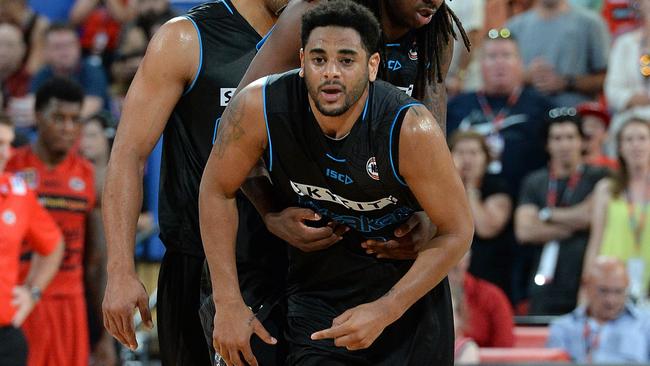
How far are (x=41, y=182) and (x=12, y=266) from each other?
1105mm

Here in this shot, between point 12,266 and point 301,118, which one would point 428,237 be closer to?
point 301,118

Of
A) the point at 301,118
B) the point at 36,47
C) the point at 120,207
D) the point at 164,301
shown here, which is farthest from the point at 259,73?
the point at 36,47

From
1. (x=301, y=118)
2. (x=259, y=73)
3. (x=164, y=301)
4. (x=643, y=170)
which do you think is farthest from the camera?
(x=643, y=170)

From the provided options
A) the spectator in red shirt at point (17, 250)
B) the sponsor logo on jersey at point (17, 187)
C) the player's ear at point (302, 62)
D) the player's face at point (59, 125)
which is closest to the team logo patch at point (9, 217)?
the spectator in red shirt at point (17, 250)

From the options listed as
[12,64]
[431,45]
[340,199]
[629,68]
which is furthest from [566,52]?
[340,199]

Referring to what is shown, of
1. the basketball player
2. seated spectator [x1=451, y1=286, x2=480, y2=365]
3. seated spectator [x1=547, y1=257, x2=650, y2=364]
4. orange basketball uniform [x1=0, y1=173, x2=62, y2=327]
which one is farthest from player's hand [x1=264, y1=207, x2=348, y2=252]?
seated spectator [x1=547, y1=257, x2=650, y2=364]

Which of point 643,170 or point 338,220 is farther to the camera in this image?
point 643,170

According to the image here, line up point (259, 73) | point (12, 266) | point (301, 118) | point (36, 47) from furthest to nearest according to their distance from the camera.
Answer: point (36, 47) < point (12, 266) < point (259, 73) < point (301, 118)

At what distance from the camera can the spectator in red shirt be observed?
23.5 ft

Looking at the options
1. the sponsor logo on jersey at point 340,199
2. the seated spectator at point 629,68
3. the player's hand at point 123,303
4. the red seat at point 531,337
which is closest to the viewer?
the sponsor logo on jersey at point 340,199

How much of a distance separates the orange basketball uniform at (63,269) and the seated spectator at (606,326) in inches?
123

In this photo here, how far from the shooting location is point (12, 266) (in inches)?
286

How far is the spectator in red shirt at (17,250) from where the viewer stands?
7172 millimetres

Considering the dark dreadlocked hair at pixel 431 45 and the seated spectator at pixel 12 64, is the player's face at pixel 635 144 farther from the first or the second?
Result: the seated spectator at pixel 12 64
